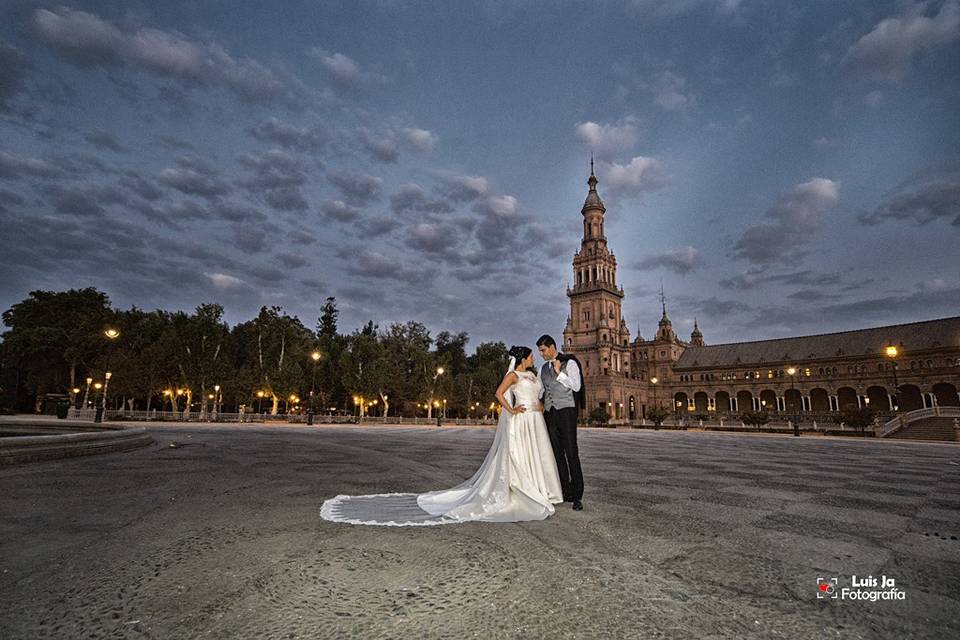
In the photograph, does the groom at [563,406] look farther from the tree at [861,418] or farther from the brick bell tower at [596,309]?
the brick bell tower at [596,309]

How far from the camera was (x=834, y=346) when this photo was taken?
80.2 metres

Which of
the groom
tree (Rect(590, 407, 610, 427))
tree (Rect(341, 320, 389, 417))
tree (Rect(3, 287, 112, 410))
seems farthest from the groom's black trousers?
tree (Rect(3, 287, 112, 410))

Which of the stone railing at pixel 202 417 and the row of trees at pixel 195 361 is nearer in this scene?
the stone railing at pixel 202 417

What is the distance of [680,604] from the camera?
2838mm

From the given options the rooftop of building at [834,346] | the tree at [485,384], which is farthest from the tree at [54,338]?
the rooftop of building at [834,346]

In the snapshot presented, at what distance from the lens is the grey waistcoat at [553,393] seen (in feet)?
20.5

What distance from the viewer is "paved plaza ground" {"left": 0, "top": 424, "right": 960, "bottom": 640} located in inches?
101

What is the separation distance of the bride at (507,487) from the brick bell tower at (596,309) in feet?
258

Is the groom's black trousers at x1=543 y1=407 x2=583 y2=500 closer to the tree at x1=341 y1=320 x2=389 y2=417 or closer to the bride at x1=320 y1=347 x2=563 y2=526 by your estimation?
the bride at x1=320 y1=347 x2=563 y2=526

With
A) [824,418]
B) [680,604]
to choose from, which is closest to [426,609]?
[680,604]

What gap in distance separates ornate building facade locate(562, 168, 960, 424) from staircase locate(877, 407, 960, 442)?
25602 mm

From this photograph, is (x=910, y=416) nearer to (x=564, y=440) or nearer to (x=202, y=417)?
(x=564, y=440)

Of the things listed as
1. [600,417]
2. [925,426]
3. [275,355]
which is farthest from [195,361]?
→ [925,426]

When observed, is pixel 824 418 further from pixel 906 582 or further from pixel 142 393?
pixel 142 393
